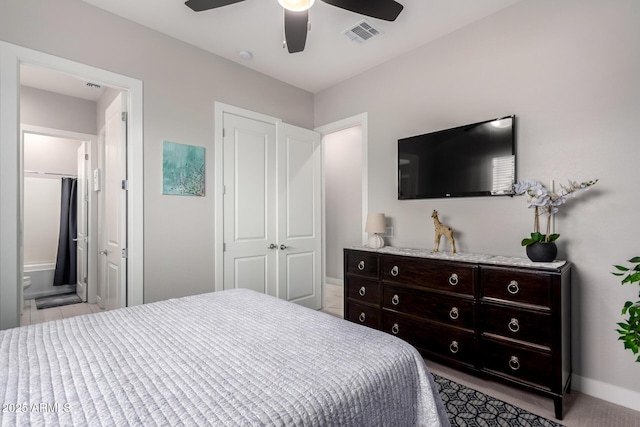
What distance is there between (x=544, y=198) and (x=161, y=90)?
127 inches

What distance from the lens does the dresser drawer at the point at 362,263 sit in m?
2.81

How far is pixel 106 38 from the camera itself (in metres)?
2.43

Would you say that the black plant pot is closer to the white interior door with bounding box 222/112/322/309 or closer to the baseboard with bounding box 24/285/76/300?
the white interior door with bounding box 222/112/322/309

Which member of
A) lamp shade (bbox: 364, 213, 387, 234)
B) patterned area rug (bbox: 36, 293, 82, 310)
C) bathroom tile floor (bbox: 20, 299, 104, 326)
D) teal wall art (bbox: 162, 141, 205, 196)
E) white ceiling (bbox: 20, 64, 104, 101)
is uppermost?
white ceiling (bbox: 20, 64, 104, 101)

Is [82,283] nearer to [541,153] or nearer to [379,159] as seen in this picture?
[379,159]

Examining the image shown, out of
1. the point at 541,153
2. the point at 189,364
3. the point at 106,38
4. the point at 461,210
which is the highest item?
the point at 106,38

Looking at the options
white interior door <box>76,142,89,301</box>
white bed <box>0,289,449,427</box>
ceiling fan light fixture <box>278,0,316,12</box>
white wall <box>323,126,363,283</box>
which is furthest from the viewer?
white wall <box>323,126,363,283</box>

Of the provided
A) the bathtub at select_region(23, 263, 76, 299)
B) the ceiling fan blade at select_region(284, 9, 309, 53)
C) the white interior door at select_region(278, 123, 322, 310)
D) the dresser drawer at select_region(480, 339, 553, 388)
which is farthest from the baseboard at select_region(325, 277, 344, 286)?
the bathtub at select_region(23, 263, 76, 299)

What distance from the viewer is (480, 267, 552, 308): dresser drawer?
1.89m

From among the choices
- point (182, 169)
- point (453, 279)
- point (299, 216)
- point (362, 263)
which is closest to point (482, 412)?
point (453, 279)

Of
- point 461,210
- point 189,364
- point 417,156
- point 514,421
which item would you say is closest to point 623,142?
point 461,210

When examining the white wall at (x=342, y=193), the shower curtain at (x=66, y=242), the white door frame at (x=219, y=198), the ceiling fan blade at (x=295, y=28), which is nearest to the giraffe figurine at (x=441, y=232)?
the ceiling fan blade at (x=295, y=28)

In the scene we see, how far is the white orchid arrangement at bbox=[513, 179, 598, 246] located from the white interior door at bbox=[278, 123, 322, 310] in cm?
234

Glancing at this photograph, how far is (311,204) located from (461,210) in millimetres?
1864
